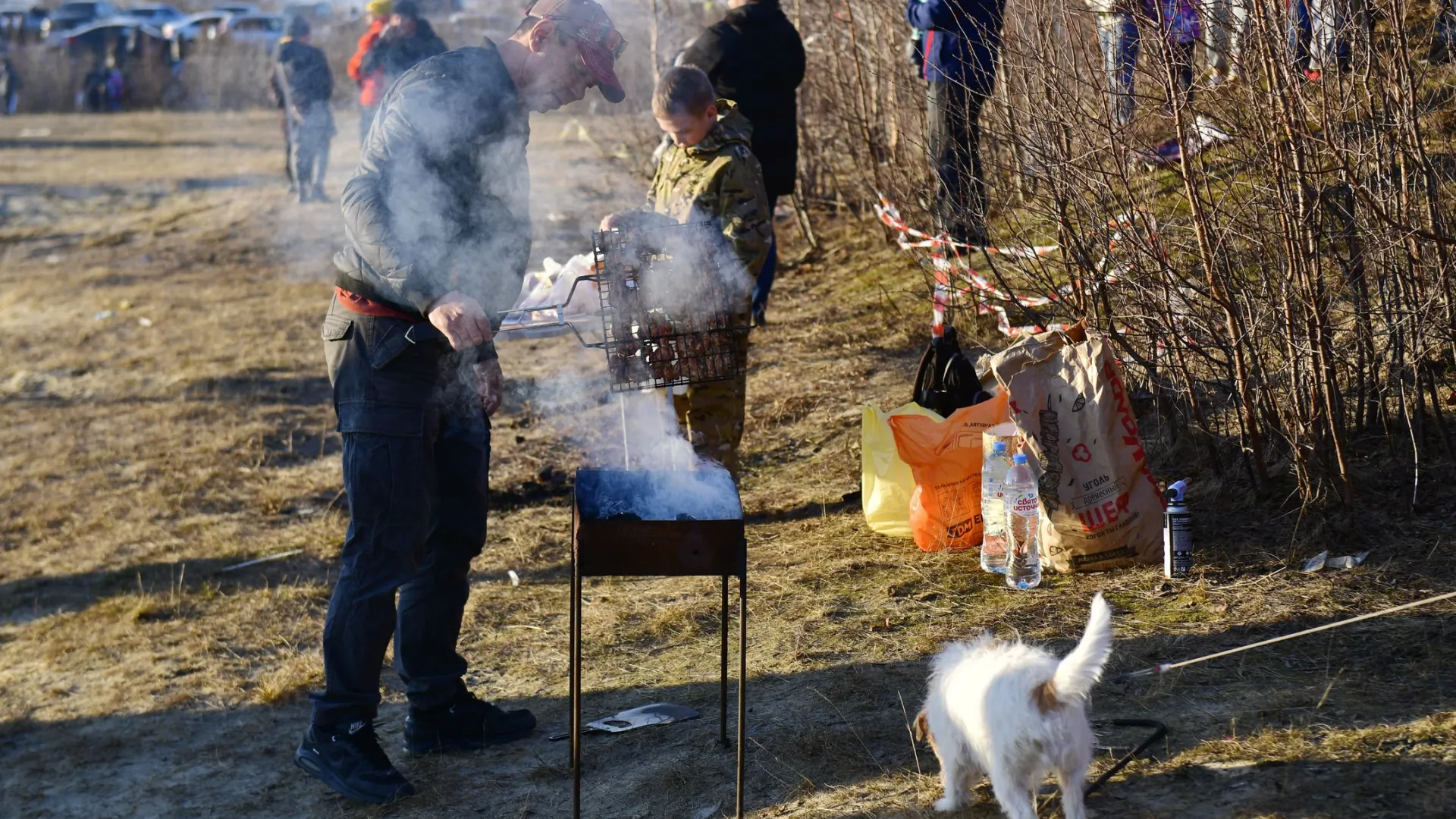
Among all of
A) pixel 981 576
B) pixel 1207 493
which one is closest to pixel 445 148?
pixel 981 576

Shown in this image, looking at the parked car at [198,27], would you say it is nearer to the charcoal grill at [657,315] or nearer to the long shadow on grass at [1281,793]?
the charcoal grill at [657,315]

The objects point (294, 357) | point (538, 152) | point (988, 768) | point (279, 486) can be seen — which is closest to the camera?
point (988, 768)

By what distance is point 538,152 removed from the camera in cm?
1606

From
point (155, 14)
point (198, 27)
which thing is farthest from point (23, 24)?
point (198, 27)

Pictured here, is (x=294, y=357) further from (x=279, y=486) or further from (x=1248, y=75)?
(x=1248, y=75)

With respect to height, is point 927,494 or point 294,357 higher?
point 294,357

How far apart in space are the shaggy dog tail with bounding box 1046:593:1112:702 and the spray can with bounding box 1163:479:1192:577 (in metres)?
1.70

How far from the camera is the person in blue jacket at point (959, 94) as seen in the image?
5.43m

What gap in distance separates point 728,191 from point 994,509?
1.71 meters

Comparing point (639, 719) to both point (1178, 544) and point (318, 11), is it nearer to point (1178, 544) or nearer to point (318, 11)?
point (1178, 544)

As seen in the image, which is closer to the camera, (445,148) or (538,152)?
(445,148)

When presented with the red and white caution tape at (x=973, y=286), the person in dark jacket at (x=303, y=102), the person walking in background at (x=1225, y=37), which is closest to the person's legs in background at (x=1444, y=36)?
the person walking in background at (x=1225, y=37)

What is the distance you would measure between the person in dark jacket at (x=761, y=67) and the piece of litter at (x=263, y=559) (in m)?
3.03

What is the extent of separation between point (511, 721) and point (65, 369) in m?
7.95
